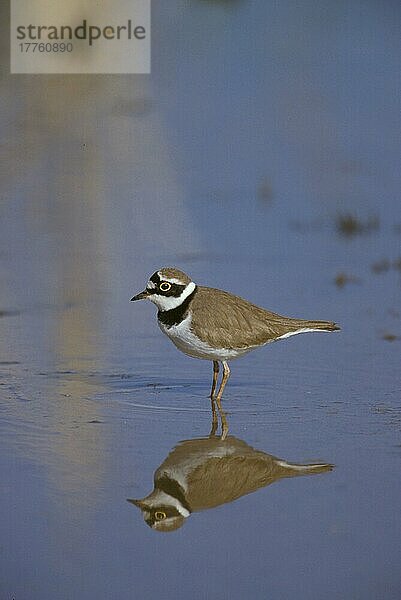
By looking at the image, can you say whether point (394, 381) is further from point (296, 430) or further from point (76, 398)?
point (76, 398)

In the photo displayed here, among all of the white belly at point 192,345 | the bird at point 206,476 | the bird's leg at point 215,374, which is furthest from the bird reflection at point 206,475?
the white belly at point 192,345

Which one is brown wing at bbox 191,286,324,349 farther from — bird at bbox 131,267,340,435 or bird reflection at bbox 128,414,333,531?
bird reflection at bbox 128,414,333,531

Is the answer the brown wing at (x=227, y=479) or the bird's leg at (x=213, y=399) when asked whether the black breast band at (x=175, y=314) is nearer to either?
the bird's leg at (x=213, y=399)

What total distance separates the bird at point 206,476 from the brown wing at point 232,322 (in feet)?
3.53

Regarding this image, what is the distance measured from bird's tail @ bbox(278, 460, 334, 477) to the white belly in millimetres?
1517

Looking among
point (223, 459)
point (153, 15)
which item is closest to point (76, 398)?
point (223, 459)

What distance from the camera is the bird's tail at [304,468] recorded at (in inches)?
223

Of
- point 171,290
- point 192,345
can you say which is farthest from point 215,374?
point 171,290

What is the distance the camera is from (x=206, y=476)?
5.69 metres

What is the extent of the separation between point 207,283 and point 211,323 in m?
2.27

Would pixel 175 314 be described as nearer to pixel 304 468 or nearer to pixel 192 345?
pixel 192 345

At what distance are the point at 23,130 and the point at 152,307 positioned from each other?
445cm

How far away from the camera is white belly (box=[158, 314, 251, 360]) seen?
717cm

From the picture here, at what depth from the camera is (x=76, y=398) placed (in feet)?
22.4
